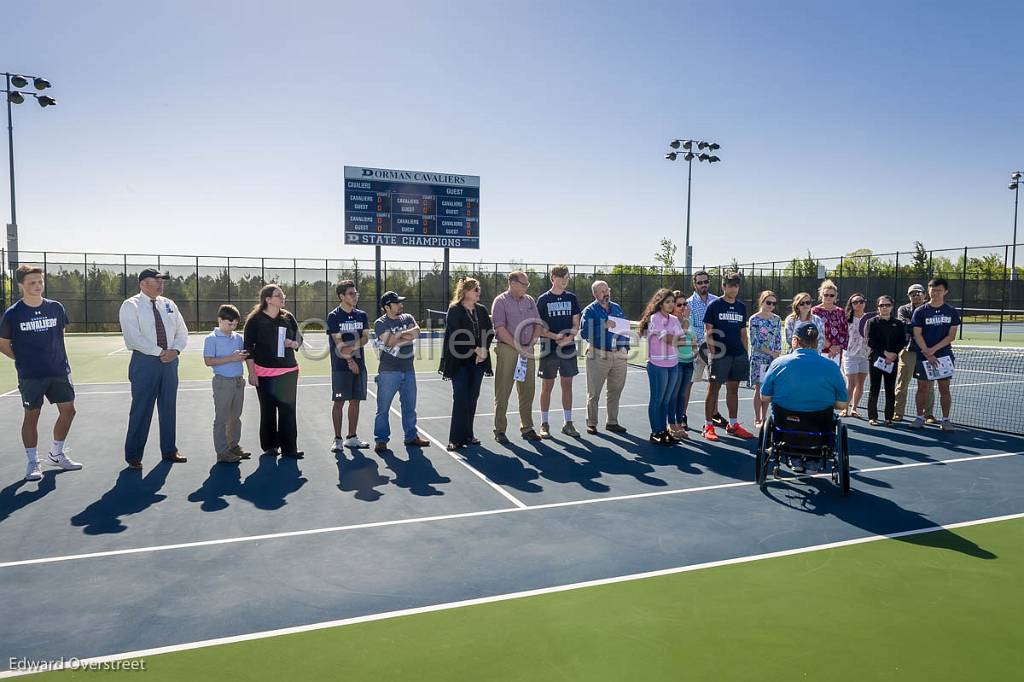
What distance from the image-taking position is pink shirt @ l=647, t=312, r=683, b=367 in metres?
7.66

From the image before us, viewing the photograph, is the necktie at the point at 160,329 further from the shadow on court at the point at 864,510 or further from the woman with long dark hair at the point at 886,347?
the woman with long dark hair at the point at 886,347

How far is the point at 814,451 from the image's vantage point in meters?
5.52

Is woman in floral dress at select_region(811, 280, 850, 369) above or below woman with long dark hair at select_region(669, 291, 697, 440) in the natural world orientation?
above

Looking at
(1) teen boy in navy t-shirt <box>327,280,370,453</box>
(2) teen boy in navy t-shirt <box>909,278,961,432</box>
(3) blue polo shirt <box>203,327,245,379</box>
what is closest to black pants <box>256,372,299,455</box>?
(3) blue polo shirt <box>203,327,245,379</box>

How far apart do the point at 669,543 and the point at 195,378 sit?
11.7 metres

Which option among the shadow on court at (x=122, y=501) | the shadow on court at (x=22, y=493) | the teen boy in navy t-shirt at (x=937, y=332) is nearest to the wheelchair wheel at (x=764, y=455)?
the teen boy in navy t-shirt at (x=937, y=332)

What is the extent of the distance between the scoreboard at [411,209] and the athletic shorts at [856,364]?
13.5 meters

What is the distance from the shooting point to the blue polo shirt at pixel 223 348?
6.69 metres

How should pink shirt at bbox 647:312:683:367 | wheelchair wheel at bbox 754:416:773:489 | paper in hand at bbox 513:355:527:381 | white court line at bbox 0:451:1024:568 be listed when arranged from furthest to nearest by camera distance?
1. paper in hand at bbox 513:355:527:381
2. pink shirt at bbox 647:312:683:367
3. wheelchair wheel at bbox 754:416:773:489
4. white court line at bbox 0:451:1024:568

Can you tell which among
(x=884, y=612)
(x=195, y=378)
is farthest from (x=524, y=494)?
(x=195, y=378)

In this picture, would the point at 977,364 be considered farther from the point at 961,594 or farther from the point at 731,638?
the point at 731,638

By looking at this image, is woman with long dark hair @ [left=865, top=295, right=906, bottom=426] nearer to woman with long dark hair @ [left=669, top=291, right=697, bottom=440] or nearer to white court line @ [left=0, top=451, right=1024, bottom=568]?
white court line @ [left=0, top=451, right=1024, bottom=568]

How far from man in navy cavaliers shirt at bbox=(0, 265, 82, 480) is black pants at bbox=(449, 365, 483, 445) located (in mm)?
3824

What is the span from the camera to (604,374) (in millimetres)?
8242
